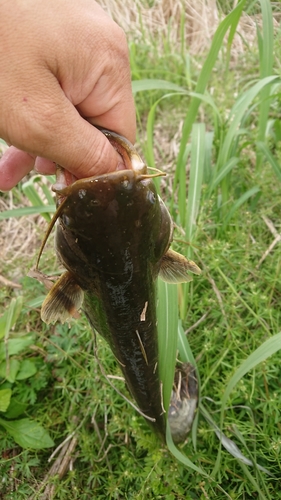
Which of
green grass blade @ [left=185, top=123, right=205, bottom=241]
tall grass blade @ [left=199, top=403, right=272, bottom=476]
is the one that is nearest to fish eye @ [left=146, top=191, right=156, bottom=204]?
green grass blade @ [left=185, top=123, right=205, bottom=241]

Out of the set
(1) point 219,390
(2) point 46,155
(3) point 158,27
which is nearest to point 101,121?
(2) point 46,155

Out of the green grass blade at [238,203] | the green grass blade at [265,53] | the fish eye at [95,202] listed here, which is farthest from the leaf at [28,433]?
the green grass blade at [265,53]

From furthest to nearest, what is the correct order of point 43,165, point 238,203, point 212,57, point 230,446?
point 238,203, point 212,57, point 230,446, point 43,165

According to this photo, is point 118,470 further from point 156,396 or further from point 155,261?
point 155,261

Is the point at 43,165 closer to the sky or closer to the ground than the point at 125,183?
closer to the ground

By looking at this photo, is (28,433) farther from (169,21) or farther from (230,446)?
(169,21)

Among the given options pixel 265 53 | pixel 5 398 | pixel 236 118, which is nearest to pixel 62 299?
pixel 5 398
